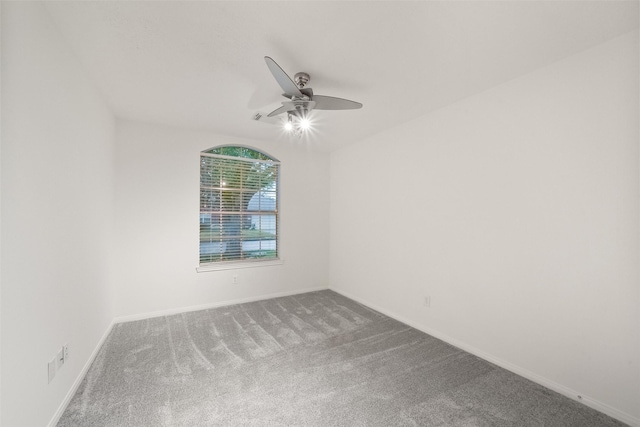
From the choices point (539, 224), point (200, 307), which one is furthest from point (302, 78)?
point (200, 307)

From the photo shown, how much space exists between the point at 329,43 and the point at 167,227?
300cm

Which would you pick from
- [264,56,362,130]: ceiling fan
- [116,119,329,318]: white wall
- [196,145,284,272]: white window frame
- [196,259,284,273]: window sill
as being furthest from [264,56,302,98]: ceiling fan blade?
[196,259,284,273]: window sill

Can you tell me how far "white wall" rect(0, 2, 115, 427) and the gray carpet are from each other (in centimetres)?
37

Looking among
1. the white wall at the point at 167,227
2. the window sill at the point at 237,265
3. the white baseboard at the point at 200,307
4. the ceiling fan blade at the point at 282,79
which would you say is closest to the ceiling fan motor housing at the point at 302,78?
the ceiling fan blade at the point at 282,79

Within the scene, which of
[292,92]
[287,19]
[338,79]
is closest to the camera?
[287,19]

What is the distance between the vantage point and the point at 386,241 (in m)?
3.55

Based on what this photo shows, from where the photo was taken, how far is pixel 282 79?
1.80 m

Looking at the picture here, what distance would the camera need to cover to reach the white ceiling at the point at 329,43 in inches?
59.9

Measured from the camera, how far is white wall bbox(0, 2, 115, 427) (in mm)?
1225

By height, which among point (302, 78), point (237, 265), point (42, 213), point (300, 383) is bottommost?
point (300, 383)

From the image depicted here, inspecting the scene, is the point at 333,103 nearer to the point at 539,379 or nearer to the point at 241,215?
the point at 241,215

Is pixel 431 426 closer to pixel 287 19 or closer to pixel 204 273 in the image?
pixel 287 19

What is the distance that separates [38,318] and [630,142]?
3.68 m

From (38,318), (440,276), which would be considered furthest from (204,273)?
(440,276)
